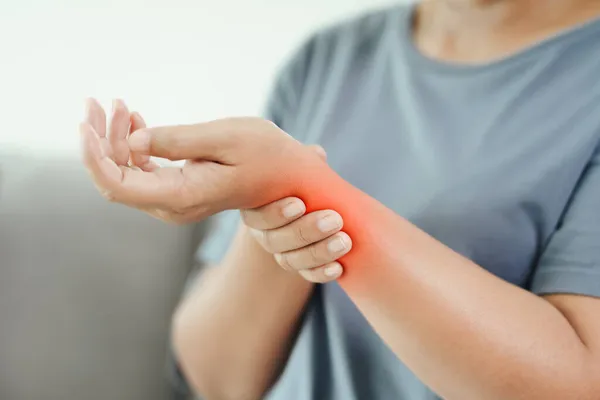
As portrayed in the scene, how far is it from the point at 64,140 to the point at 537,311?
879 millimetres

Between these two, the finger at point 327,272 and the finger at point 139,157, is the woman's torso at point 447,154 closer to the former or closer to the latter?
the finger at point 327,272

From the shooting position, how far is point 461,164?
460 millimetres

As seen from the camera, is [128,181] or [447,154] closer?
[128,181]

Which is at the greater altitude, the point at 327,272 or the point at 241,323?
the point at 327,272

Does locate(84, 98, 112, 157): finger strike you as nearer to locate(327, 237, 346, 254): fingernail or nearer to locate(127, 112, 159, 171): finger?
locate(127, 112, 159, 171): finger

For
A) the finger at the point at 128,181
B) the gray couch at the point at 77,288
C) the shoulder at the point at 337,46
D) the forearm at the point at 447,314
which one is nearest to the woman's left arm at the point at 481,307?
the forearm at the point at 447,314

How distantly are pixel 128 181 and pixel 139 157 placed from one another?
4 centimetres

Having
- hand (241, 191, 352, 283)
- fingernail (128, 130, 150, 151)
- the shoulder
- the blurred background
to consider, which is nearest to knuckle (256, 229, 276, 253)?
hand (241, 191, 352, 283)

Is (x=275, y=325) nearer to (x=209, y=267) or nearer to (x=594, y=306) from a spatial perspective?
(x=209, y=267)

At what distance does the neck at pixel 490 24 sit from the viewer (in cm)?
48

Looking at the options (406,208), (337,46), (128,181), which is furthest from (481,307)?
(337,46)

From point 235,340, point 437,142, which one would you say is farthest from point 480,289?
point 235,340

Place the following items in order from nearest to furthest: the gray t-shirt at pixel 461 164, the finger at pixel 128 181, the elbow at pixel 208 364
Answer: the finger at pixel 128 181 → the gray t-shirt at pixel 461 164 → the elbow at pixel 208 364

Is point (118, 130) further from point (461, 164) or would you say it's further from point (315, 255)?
point (461, 164)
